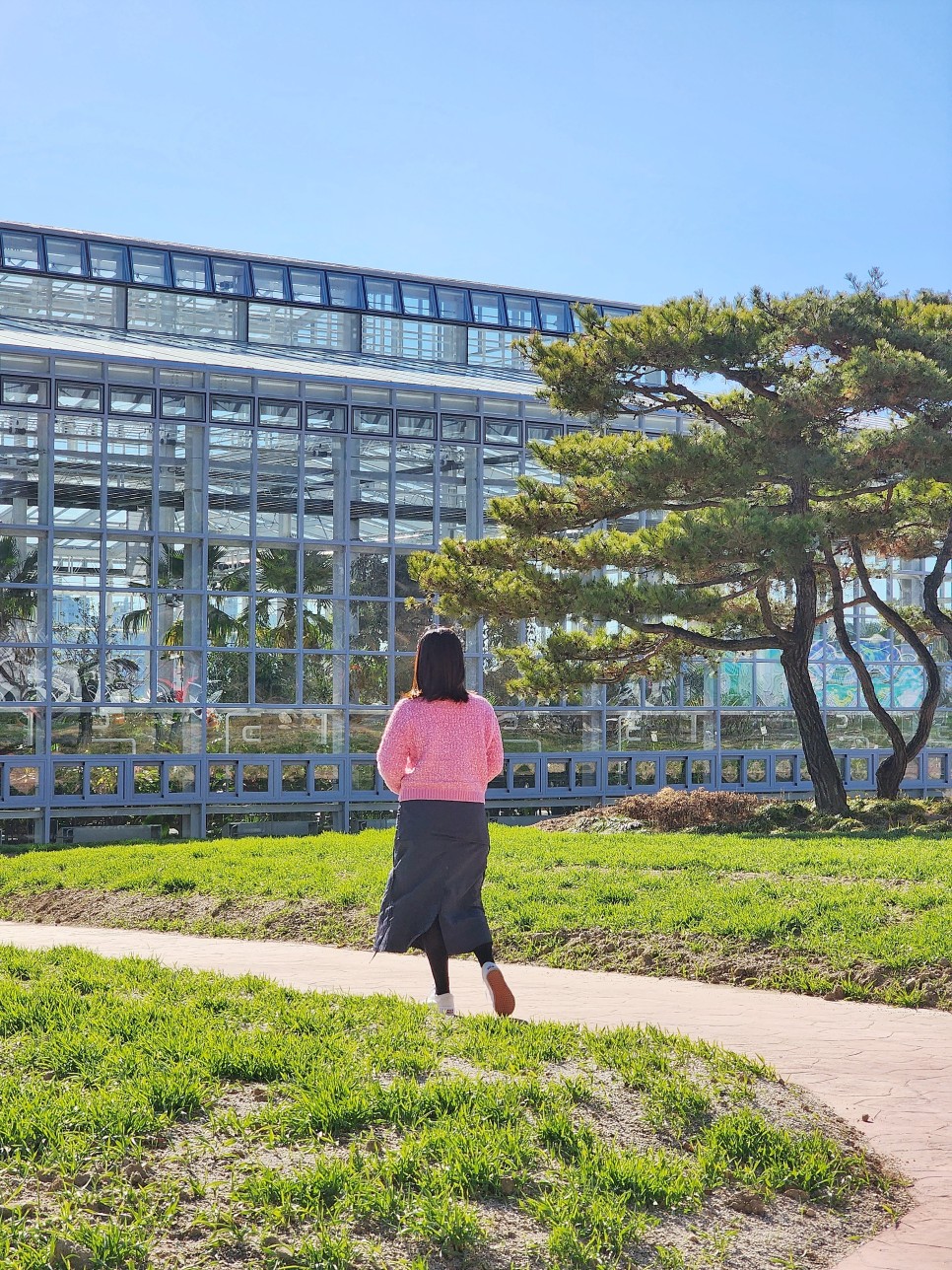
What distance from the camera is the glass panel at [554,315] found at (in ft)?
106

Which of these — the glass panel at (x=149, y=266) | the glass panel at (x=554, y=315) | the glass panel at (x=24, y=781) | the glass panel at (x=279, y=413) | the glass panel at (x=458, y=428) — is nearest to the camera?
the glass panel at (x=24, y=781)

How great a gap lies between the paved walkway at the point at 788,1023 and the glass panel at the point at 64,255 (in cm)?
2027

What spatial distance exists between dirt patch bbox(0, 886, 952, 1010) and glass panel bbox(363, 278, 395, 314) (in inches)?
800

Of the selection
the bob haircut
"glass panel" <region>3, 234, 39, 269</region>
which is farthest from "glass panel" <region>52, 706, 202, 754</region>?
the bob haircut

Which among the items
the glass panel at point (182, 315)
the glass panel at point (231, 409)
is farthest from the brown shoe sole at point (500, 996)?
the glass panel at point (182, 315)

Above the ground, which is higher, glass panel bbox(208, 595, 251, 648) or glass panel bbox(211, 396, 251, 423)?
glass panel bbox(211, 396, 251, 423)

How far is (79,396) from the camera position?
2208 cm

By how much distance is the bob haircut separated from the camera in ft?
22.3

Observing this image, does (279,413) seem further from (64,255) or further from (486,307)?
(486,307)

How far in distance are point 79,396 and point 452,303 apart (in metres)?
11.5

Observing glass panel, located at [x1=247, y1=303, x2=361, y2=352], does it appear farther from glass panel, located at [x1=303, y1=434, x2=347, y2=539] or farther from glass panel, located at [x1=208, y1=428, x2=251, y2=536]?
glass panel, located at [x1=208, y1=428, x2=251, y2=536]

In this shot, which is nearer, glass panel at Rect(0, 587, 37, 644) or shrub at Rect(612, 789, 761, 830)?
shrub at Rect(612, 789, 761, 830)

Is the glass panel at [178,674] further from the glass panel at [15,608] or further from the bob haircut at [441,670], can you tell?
the bob haircut at [441,670]

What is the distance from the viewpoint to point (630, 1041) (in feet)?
19.2
